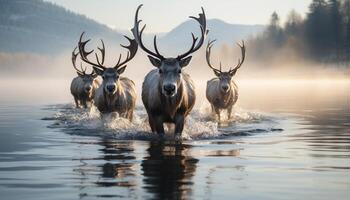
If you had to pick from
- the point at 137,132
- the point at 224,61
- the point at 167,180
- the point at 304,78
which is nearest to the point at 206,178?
the point at 167,180

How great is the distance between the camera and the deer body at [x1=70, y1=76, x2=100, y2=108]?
2664 centimetres

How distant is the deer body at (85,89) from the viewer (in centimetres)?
2664

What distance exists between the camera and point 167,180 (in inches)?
373

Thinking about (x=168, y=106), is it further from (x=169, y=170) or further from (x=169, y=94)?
(x=169, y=170)

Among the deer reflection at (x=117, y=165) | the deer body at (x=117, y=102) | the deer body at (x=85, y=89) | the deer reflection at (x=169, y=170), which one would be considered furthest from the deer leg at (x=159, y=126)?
the deer body at (x=85, y=89)

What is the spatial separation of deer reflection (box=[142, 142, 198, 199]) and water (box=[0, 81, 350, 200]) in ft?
0.04

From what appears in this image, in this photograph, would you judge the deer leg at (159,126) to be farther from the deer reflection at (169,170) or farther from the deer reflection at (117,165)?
the deer reflection at (169,170)

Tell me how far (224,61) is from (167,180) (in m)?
140

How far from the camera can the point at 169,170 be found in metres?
10.5

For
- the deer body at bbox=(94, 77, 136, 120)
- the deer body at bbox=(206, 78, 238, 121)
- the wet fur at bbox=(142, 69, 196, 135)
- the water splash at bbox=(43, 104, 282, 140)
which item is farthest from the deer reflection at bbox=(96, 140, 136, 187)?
the deer body at bbox=(206, 78, 238, 121)

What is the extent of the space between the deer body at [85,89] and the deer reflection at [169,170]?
12.8 m

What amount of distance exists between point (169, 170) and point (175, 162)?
982mm

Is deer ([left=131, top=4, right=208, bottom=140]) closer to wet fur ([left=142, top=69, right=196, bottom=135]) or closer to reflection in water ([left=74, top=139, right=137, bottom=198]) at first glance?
wet fur ([left=142, top=69, right=196, bottom=135])

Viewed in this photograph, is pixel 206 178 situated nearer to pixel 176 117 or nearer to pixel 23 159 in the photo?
pixel 23 159
